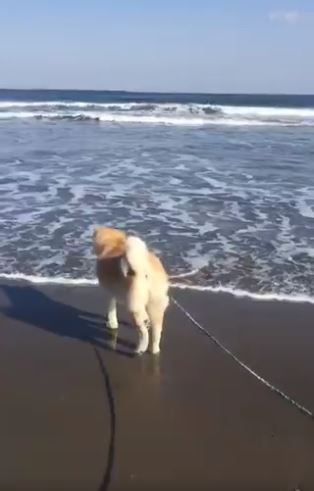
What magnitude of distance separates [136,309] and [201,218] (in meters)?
4.71

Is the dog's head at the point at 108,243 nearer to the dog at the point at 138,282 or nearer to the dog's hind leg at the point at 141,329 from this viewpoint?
the dog at the point at 138,282

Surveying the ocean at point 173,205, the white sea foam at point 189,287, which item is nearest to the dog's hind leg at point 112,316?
the white sea foam at point 189,287

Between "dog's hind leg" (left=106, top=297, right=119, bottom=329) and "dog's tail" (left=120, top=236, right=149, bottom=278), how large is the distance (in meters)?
0.87

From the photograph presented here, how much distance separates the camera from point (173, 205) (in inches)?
385

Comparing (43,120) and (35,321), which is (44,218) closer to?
(35,321)

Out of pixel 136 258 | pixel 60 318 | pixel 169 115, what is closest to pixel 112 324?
pixel 60 318

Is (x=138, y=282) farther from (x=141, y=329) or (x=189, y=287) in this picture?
(x=189, y=287)

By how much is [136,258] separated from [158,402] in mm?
912

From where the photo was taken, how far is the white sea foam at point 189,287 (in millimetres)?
5781

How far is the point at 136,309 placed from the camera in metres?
4.32

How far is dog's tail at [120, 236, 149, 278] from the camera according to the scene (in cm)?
408

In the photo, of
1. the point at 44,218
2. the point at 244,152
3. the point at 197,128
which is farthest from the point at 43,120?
the point at 44,218

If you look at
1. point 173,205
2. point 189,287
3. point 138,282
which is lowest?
point 189,287

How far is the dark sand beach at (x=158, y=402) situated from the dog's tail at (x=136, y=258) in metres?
0.75
